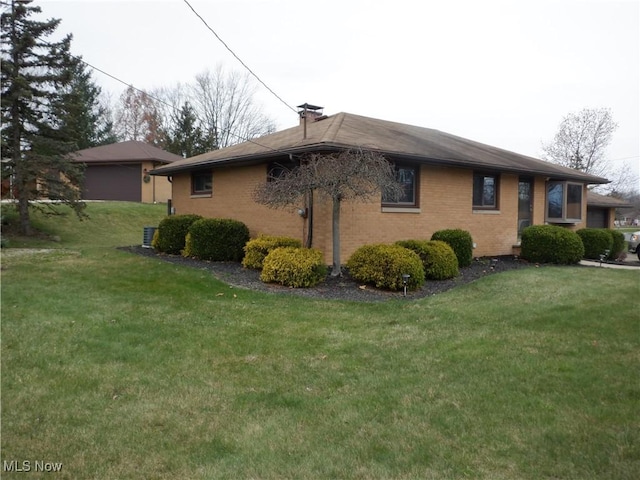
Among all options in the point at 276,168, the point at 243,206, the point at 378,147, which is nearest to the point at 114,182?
the point at 243,206

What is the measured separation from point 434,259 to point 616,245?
33.0 feet

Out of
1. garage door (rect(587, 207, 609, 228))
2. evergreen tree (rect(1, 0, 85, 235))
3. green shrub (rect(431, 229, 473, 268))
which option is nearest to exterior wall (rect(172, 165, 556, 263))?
green shrub (rect(431, 229, 473, 268))

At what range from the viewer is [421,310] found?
723cm

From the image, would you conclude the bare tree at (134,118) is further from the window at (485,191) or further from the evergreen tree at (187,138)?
the window at (485,191)

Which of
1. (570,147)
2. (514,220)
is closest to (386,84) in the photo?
(514,220)

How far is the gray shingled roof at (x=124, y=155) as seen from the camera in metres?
27.5

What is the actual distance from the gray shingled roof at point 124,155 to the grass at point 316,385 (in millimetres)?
21369

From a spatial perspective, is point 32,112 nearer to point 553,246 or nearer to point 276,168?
point 276,168

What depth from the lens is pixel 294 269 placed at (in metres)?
8.73

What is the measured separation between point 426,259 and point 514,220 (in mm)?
6610

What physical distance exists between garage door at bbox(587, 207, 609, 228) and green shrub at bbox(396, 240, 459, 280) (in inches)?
777

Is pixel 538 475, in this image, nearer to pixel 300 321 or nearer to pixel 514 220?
pixel 300 321

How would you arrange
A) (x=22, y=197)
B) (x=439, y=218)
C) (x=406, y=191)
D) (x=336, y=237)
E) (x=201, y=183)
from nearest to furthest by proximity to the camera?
(x=336, y=237)
(x=406, y=191)
(x=439, y=218)
(x=201, y=183)
(x=22, y=197)

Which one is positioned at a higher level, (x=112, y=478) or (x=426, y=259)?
(x=426, y=259)
